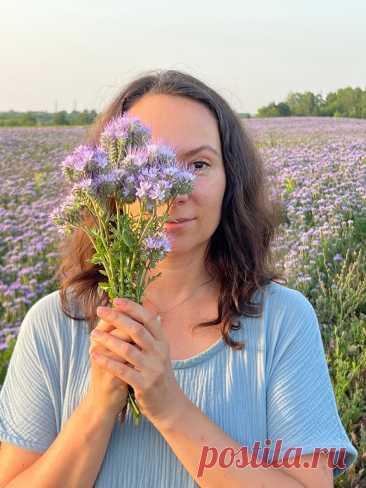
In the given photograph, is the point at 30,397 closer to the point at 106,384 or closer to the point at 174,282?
the point at 106,384

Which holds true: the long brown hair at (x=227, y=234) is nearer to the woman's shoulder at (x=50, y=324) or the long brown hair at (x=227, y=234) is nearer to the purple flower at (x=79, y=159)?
the woman's shoulder at (x=50, y=324)

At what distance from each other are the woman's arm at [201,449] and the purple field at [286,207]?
60.6 inches

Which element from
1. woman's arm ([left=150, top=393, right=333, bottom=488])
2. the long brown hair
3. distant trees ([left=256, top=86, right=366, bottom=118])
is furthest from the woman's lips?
distant trees ([left=256, top=86, right=366, bottom=118])

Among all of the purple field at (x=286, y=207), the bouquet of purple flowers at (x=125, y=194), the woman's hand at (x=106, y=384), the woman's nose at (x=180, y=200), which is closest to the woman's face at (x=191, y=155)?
the woman's nose at (x=180, y=200)

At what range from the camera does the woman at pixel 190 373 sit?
139 centimetres

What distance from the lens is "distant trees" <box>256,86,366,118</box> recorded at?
1952cm

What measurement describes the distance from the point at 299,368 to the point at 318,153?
6.09 metres

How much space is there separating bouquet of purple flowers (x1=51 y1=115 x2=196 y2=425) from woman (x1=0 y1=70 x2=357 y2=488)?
0.14 m

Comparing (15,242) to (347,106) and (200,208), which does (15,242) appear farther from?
(347,106)

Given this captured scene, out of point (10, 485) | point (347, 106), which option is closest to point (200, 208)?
point (10, 485)

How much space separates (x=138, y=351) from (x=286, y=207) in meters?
4.21

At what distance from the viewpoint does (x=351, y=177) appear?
5742 millimetres

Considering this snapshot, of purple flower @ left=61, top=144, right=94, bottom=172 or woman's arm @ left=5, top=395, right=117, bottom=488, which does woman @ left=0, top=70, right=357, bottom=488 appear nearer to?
woman's arm @ left=5, top=395, right=117, bottom=488

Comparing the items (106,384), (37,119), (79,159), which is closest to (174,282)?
(106,384)
